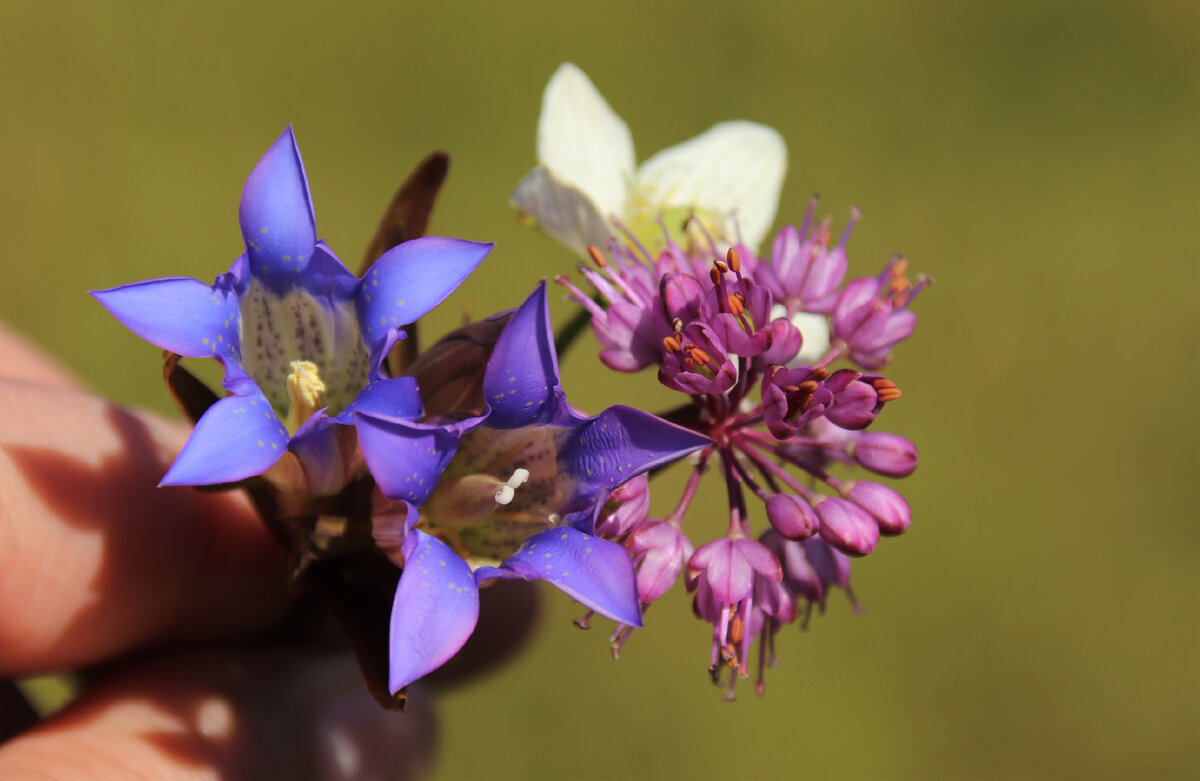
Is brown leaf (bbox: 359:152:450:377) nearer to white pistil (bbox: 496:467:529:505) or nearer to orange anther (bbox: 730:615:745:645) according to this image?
white pistil (bbox: 496:467:529:505)

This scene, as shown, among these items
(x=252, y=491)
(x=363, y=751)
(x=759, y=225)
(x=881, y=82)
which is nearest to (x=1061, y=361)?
(x=881, y=82)

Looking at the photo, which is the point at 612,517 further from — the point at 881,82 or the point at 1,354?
the point at 881,82

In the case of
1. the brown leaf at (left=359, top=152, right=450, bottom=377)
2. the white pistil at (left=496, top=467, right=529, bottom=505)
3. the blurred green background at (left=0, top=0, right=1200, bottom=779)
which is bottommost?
the blurred green background at (left=0, top=0, right=1200, bottom=779)

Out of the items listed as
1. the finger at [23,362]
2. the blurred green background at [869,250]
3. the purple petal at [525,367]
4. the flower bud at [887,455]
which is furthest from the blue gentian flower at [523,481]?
the blurred green background at [869,250]

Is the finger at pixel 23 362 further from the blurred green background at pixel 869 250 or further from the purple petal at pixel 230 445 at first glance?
the blurred green background at pixel 869 250

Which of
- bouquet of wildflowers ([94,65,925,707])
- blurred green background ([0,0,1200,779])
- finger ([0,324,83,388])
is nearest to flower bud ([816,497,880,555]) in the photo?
bouquet of wildflowers ([94,65,925,707])

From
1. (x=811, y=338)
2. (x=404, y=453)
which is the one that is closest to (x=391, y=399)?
(x=404, y=453)

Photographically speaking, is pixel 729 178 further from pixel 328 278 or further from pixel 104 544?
pixel 104 544
